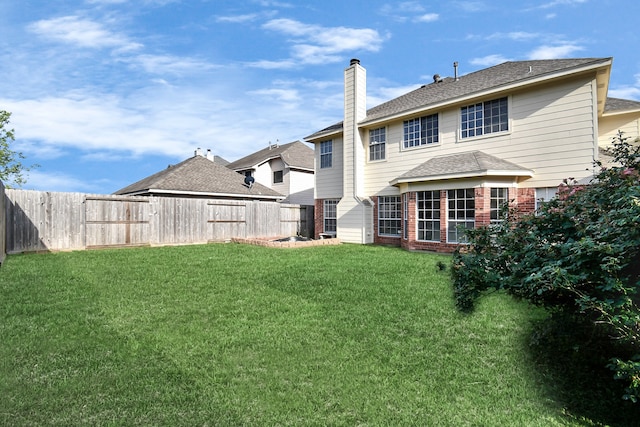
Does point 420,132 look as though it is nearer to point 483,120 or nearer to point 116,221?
point 483,120

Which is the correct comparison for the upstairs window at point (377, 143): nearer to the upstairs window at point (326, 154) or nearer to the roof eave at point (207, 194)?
the upstairs window at point (326, 154)

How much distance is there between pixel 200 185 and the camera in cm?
1922

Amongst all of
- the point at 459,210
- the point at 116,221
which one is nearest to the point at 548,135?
the point at 459,210

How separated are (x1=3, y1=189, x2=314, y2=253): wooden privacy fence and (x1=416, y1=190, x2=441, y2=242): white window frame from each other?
8.37 metres

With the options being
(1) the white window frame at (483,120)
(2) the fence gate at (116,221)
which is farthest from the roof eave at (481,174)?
(2) the fence gate at (116,221)

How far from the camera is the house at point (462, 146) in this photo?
10.6 meters

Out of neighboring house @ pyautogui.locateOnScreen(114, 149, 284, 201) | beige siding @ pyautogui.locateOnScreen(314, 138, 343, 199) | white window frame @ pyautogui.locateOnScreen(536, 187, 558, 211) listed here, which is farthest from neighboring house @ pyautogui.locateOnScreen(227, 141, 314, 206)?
white window frame @ pyautogui.locateOnScreen(536, 187, 558, 211)

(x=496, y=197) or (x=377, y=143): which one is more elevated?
(x=377, y=143)

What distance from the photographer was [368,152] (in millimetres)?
16234

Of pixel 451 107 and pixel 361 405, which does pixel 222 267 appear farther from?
pixel 451 107

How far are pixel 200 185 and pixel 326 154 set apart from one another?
7094mm

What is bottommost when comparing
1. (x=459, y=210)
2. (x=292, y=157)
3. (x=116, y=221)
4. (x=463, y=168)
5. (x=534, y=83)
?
(x=116, y=221)

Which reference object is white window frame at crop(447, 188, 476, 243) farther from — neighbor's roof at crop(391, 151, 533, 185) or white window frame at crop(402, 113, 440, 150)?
white window frame at crop(402, 113, 440, 150)

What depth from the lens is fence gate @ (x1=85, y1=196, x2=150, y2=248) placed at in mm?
13172
